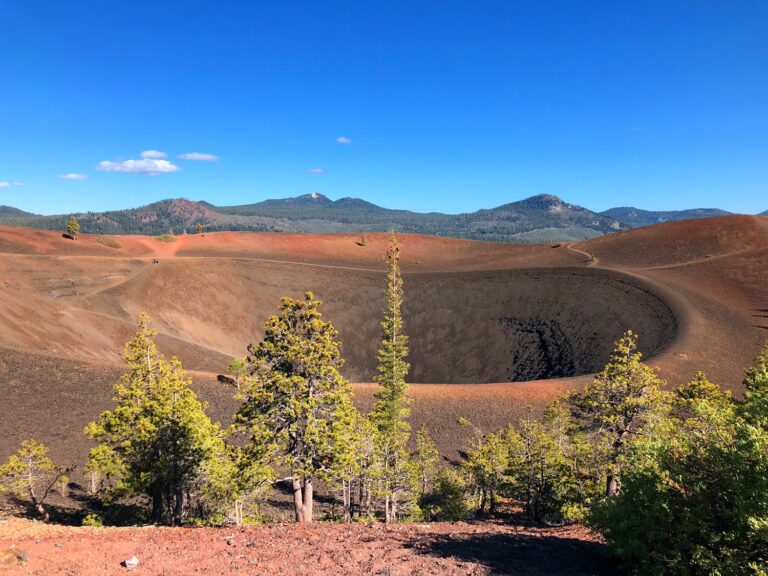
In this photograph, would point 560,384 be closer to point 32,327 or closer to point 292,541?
point 292,541

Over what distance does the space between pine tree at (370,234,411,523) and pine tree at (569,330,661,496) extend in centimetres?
985

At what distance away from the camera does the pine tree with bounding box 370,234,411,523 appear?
2314 cm

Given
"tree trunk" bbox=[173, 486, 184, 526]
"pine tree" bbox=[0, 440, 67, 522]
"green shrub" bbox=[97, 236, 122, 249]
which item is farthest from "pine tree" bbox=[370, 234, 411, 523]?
"green shrub" bbox=[97, 236, 122, 249]

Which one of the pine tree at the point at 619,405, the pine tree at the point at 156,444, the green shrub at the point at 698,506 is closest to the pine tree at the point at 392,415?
the pine tree at the point at 156,444

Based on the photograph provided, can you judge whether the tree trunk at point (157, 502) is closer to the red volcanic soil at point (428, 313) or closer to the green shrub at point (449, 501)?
the red volcanic soil at point (428, 313)

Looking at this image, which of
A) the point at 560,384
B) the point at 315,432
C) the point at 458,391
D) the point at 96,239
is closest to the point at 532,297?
the point at 560,384

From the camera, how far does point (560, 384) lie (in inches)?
1810

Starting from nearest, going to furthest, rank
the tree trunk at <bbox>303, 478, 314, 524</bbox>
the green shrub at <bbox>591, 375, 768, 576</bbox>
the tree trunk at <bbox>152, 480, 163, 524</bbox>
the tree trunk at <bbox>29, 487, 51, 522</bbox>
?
the green shrub at <bbox>591, 375, 768, 576</bbox> → the tree trunk at <bbox>303, 478, 314, 524</bbox> → the tree trunk at <bbox>152, 480, 163, 524</bbox> → the tree trunk at <bbox>29, 487, 51, 522</bbox>

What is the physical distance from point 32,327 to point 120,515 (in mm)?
37604

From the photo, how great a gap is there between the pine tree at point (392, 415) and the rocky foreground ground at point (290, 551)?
7801 mm

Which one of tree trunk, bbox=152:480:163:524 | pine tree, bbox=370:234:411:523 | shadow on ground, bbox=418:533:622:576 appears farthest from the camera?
pine tree, bbox=370:234:411:523

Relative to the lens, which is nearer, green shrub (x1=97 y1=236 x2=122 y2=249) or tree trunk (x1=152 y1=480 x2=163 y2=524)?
tree trunk (x1=152 y1=480 x2=163 y2=524)

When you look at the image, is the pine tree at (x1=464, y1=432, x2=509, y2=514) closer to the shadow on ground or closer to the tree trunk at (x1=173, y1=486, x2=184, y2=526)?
the shadow on ground

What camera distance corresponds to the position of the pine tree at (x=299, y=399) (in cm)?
1652
